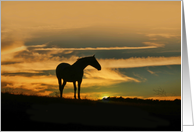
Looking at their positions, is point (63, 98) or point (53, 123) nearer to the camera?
point (53, 123)

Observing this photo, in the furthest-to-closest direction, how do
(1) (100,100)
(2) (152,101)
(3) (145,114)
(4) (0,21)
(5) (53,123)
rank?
(2) (152,101) < (1) (100,100) < (4) (0,21) < (3) (145,114) < (5) (53,123)

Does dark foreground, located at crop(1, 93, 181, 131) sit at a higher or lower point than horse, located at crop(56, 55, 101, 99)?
lower

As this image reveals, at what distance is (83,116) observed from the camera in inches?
455

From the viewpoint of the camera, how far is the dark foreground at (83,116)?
11164mm

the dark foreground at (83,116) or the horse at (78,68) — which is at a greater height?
the horse at (78,68)

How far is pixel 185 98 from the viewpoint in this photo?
12383 mm

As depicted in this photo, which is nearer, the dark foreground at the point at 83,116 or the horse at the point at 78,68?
the dark foreground at the point at 83,116

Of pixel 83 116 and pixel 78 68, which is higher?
pixel 78 68

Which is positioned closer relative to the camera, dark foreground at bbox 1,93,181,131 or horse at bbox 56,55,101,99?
dark foreground at bbox 1,93,181,131

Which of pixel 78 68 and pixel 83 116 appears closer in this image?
pixel 83 116

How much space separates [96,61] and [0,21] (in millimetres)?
4868

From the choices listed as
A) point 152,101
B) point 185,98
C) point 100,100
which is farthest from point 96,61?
point 185,98

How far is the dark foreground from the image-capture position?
1116 cm

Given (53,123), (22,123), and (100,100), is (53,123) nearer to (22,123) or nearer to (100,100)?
(22,123)
